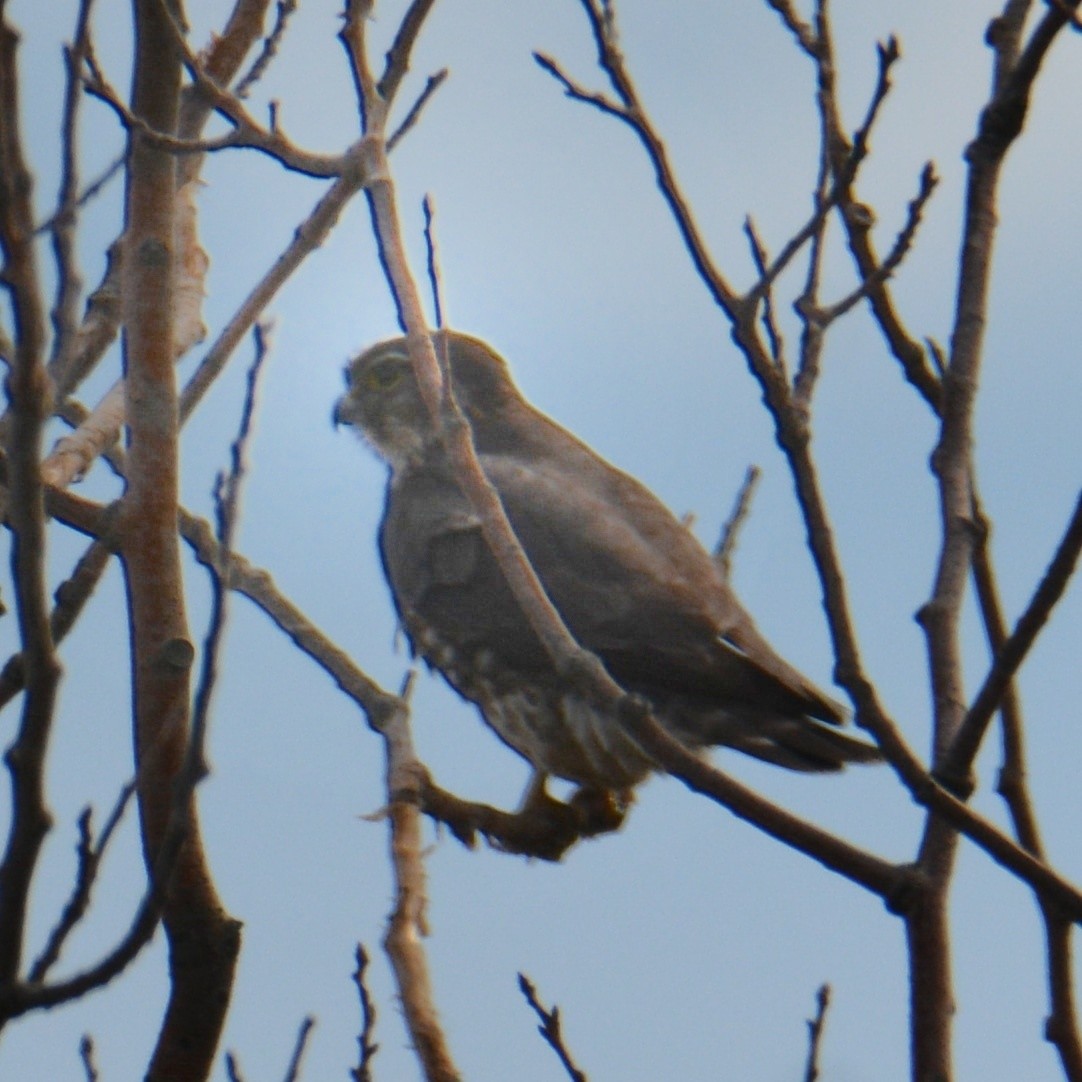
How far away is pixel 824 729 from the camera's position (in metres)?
4.70

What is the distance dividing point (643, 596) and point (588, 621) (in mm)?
190

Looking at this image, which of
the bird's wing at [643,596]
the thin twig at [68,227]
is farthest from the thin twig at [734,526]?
the thin twig at [68,227]

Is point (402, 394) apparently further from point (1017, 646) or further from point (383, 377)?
point (1017, 646)

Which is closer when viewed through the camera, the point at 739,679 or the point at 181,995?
the point at 181,995

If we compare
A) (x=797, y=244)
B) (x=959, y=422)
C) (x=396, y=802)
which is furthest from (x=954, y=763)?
(x=396, y=802)

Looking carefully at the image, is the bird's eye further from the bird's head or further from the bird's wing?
the bird's wing

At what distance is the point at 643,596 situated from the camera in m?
5.25

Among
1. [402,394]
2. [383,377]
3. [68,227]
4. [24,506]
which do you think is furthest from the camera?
[383,377]

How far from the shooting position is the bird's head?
21.9 ft

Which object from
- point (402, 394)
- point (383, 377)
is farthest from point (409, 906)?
point (383, 377)

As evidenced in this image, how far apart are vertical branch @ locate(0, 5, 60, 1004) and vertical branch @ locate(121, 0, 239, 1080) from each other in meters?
0.83

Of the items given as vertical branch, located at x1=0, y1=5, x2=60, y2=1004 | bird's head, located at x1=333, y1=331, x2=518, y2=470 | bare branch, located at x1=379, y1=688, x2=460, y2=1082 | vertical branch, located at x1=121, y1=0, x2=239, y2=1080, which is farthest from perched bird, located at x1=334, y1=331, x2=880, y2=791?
vertical branch, located at x1=0, y1=5, x2=60, y2=1004

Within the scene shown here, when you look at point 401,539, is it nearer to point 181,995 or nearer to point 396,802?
point 396,802

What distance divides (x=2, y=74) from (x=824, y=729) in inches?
122
